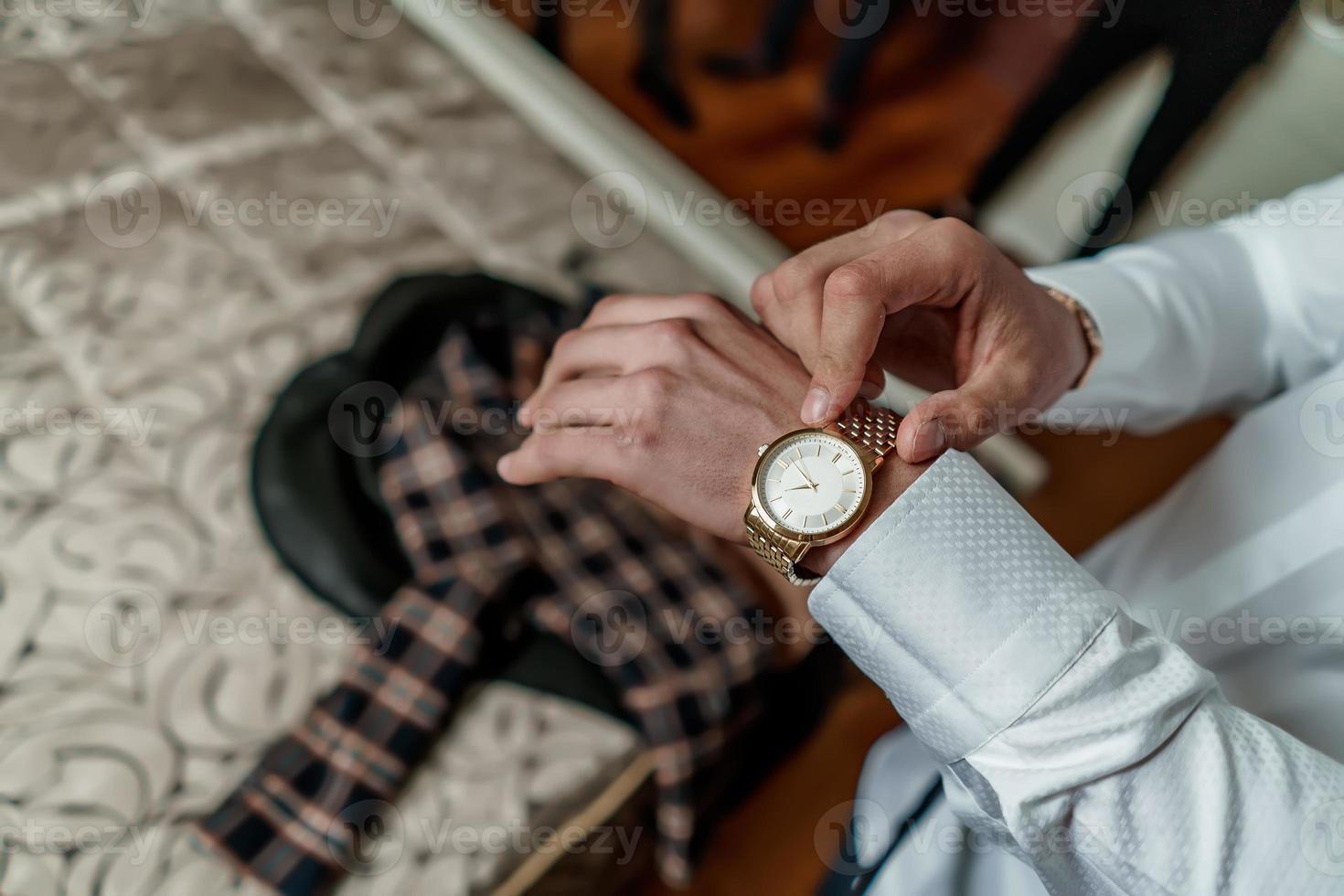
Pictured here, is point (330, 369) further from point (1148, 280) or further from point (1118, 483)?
point (1118, 483)

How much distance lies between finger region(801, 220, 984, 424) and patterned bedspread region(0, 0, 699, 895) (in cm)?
63

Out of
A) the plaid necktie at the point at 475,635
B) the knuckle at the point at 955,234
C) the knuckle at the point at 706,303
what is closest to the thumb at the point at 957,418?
the knuckle at the point at 955,234

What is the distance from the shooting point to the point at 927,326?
0.76 meters

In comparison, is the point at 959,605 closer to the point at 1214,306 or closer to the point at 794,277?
the point at 794,277

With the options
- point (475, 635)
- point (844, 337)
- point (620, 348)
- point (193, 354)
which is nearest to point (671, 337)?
point (620, 348)

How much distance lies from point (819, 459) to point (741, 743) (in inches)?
27.7

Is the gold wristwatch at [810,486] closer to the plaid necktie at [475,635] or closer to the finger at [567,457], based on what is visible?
the finger at [567,457]

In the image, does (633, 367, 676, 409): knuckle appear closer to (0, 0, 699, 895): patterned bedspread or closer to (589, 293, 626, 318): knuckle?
(589, 293, 626, 318): knuckle

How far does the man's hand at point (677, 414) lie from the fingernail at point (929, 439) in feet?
0.07

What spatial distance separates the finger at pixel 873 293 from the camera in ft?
1.99

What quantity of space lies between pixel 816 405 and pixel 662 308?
19 cm

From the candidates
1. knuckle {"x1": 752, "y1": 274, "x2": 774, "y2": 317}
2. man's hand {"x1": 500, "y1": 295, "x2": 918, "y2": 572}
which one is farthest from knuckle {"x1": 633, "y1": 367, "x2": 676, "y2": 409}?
knuckle {"x1": 752, "y1": 274, "x2": 774, "y2": 317}

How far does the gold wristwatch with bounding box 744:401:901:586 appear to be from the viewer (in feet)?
2.02

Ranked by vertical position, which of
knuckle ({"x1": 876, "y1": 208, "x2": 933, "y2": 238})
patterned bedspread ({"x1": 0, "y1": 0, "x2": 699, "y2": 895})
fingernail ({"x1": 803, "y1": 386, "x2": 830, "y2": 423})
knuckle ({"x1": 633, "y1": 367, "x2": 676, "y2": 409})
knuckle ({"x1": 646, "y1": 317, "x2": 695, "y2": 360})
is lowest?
patterned bedspread ({"x1": 0, "y1": 0, "x2": 699, "y2": 895})
